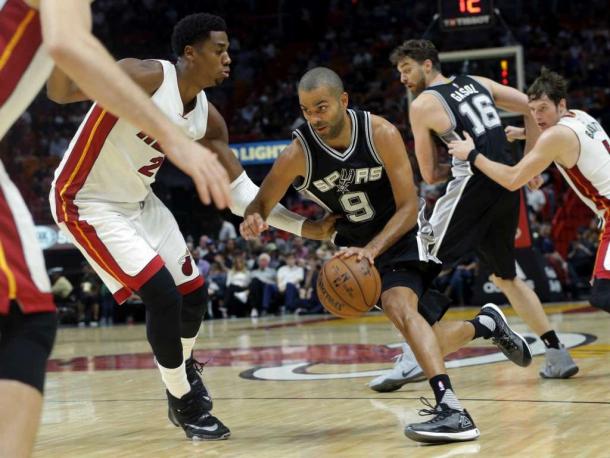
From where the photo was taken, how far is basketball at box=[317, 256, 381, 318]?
4431 millimetres

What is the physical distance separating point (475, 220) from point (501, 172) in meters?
0.68

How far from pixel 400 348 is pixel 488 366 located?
1.78m

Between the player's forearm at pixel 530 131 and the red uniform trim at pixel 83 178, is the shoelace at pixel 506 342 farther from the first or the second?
the red uniform trim at pixel 83 178

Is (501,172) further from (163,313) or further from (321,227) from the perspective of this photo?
(163,313)

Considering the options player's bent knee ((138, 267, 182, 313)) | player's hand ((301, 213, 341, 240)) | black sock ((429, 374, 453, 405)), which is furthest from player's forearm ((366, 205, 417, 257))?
player's bent knee ((138, 267, 182, 313))

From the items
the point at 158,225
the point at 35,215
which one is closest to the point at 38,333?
the point at 158,225

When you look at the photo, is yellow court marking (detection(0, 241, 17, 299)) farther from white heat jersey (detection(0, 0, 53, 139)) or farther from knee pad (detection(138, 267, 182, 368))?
knee pad (detection(138, 267, 182, 368))

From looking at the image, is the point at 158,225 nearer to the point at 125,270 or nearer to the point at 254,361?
the point at 125,270

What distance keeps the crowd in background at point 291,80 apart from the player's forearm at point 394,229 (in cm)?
990

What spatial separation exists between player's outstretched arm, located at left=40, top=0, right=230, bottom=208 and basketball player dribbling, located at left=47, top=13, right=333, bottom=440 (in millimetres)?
2246

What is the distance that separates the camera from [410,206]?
4.68 metres

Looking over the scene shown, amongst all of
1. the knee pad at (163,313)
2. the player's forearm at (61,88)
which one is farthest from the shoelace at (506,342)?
the player's forearm at (61,88)

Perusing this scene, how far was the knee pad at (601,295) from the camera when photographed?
5137 millimetres

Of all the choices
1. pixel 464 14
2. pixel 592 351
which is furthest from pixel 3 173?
pixel 464 14
